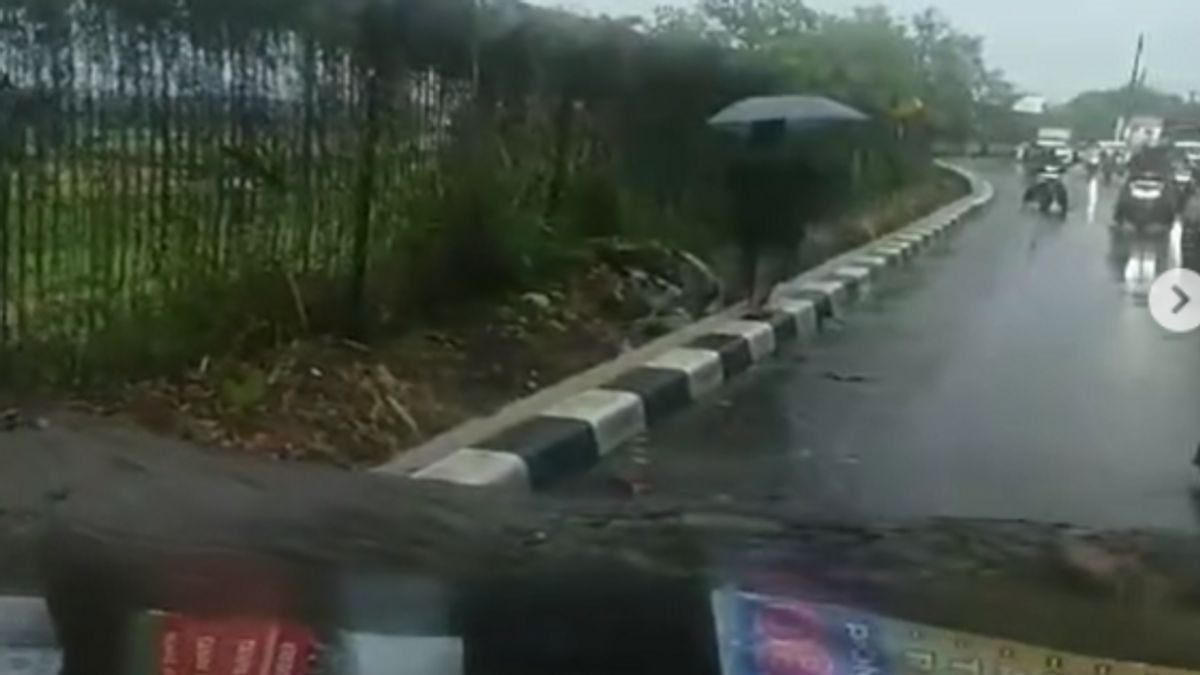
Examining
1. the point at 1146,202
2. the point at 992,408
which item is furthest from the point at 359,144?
the point at 1146,202

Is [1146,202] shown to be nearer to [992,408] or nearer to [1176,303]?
[1176,303]

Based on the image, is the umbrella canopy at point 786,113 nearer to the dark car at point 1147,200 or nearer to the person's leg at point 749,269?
the person's leg at point 749,269

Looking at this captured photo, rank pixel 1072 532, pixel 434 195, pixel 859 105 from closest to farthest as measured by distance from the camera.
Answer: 1. pixel 1072 532
2. pixel 859 105
3. pixel 434 195

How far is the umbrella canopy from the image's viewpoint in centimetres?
230

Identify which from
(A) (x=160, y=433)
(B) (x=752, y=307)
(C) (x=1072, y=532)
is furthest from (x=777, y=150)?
(A) (x=160, y=433)

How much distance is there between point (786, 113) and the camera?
7.55 feet

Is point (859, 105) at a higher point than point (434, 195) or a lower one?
higher

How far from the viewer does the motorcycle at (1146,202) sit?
90.0 inches

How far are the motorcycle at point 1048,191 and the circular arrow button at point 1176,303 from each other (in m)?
0.27

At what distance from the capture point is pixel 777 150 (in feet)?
7.61

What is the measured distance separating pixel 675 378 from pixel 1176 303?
24.4 inches

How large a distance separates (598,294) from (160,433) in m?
0.56

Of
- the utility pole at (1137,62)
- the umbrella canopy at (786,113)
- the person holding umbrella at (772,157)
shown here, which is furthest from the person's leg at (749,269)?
the utility pole at (1137,62)

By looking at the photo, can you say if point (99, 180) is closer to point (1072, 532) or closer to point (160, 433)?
point (160, 433)
